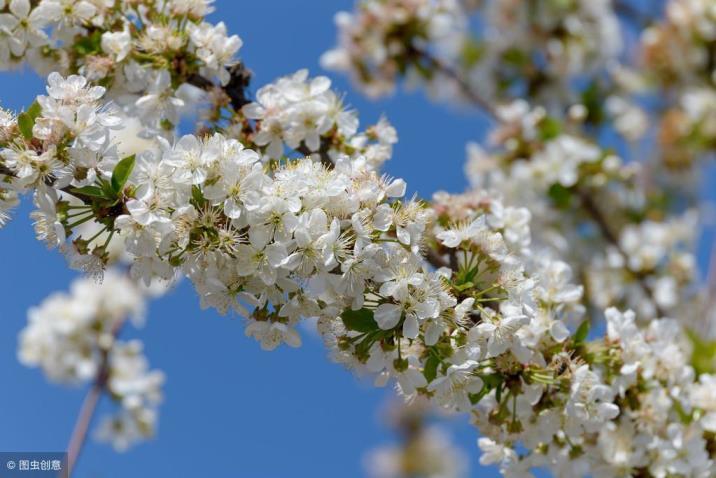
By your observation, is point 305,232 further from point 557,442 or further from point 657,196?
point 657,196

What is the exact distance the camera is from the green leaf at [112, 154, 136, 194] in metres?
1.58

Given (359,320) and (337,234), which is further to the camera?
(359,320)

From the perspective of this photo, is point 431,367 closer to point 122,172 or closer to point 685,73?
point 122,172

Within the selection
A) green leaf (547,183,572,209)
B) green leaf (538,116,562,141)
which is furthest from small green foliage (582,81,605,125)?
green leaf (547,183,572,209)

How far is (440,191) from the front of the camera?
2.19 m

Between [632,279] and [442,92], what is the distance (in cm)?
164

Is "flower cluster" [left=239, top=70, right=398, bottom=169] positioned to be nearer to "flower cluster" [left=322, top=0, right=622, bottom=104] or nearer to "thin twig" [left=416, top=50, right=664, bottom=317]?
"thin twig" [left=416, top=50, right=664, bottom=317]

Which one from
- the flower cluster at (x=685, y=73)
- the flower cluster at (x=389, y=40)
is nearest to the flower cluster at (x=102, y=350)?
the flower cluster at (x=389, y=40)

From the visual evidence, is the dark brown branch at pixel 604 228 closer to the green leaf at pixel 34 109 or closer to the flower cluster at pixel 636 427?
the flower cluster at pixel 636 427

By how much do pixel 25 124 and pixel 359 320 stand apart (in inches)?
31.8

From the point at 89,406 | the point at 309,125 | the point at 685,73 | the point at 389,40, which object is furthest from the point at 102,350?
the point at 685,73

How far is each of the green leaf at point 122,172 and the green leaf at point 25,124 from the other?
0.67 feet

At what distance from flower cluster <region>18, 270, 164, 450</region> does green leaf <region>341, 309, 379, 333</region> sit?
3.40m

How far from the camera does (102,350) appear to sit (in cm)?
496
